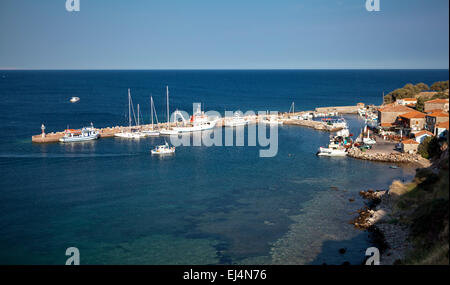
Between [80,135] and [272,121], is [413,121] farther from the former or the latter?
[80,135]

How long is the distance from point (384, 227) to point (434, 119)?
17864 mm

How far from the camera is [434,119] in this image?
3234 centimetres

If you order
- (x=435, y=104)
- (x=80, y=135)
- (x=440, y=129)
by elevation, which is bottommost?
(x=80, y=135)

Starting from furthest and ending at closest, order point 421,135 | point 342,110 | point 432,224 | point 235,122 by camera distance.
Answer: point 342,110
point 235,122
point 421,135
point 432,224

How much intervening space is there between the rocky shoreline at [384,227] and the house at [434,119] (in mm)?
12444

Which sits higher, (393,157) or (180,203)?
(393,157)

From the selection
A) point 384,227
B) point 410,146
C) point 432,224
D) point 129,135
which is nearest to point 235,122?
point 129,135

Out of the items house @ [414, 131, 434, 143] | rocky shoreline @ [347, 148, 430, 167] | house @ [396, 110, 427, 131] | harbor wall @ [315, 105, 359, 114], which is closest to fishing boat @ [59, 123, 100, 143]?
rocky shoreline @ [347, 148, 430, 167]

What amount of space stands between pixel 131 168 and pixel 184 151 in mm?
6816

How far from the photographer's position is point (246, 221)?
20.1 metres

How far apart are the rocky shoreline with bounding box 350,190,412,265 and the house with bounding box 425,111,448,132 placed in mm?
12444

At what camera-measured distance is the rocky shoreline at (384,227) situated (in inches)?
631

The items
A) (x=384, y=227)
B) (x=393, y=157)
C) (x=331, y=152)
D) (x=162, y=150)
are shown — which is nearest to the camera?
(x=384, y=227)

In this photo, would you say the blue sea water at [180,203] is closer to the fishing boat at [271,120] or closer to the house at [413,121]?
the house at [413,121]
